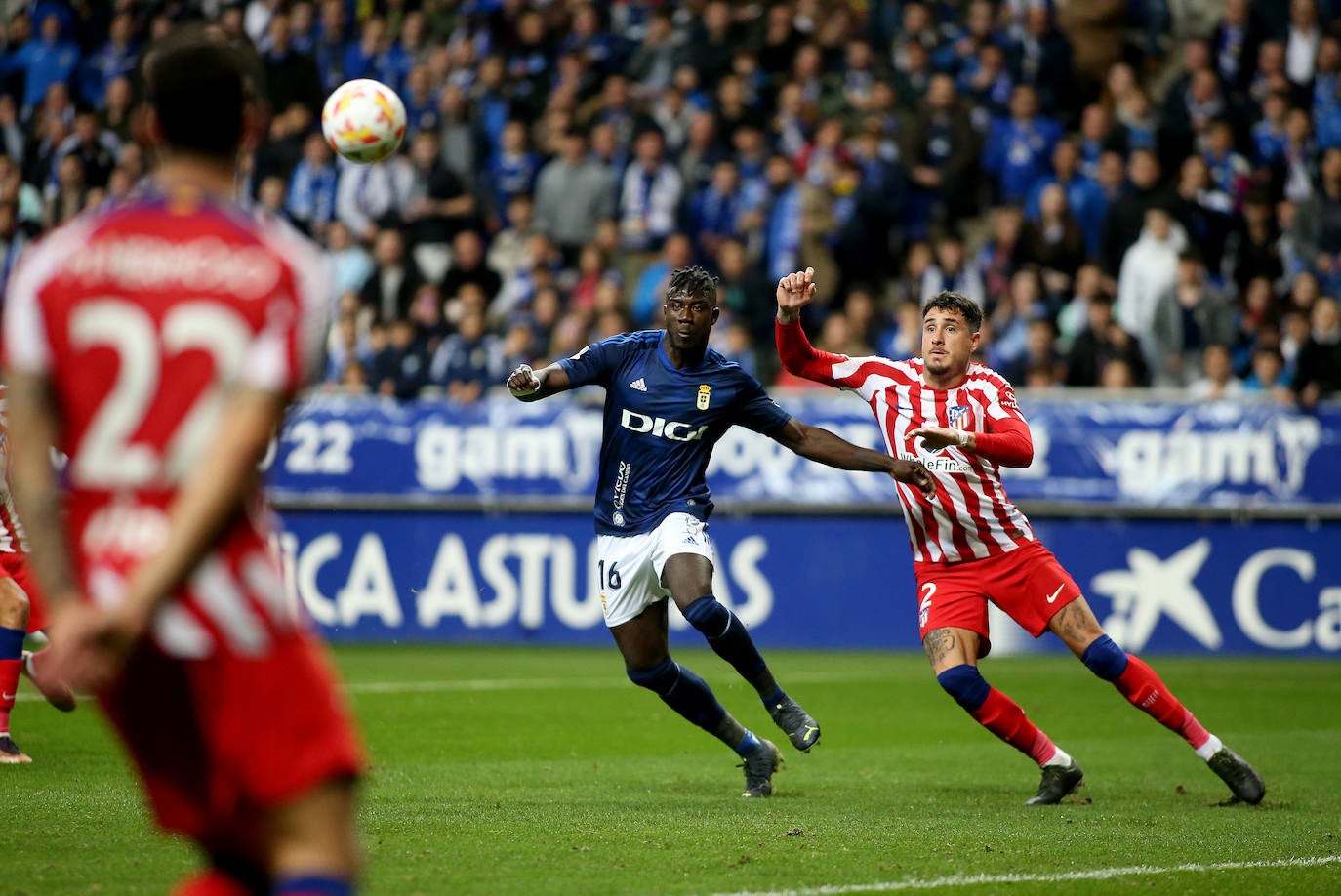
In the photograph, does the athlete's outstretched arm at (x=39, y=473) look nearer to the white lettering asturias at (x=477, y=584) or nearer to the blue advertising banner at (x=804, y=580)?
the blue advertising banner at (x=804, y=580)

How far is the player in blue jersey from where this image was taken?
26.6ft

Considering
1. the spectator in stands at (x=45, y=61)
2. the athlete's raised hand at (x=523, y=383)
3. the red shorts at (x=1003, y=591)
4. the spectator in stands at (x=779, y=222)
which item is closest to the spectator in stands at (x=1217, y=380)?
the spectator in stands at (x=779, y=222)

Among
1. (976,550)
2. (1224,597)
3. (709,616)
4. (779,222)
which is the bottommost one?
(1224,597)

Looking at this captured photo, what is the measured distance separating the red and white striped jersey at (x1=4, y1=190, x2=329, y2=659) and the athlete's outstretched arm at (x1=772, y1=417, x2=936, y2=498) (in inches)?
200

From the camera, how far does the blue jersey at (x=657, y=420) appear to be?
8.45m

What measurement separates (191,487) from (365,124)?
6.78 metres

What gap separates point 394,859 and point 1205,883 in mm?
2779

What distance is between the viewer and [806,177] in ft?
59.0

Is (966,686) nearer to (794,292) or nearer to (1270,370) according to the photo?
(794,292)

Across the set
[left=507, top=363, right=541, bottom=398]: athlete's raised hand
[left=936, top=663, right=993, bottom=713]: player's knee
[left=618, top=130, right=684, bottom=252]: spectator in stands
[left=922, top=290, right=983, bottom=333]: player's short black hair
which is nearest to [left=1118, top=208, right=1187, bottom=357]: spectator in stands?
[left=618, top=130, right=684, bottom=252]: spectator in stands

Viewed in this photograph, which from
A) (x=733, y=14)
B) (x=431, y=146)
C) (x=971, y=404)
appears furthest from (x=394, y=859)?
(x=733, y=14)

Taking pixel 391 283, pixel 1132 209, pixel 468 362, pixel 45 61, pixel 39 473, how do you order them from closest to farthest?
pixel 39 473, pixel 1132 209, pixel 468 362, pixel 391 283, pixel 45 61

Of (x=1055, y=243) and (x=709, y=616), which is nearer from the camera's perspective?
(x=709, y=616)

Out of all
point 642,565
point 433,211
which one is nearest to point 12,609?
point 642,565
